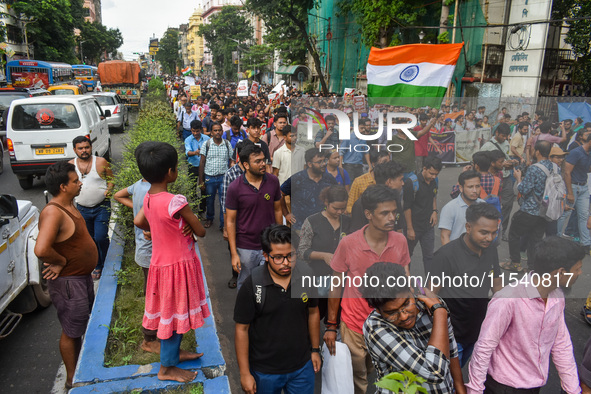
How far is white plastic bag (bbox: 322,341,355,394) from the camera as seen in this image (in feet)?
8.79

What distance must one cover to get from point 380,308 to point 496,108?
146 centimetres

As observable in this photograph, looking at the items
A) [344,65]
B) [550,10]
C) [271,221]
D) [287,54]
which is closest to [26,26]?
[287,54]

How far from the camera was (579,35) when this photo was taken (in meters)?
15.4

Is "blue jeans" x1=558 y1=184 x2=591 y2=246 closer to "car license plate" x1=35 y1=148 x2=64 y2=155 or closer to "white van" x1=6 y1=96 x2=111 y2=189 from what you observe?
"white van" x1=6 y1=96 x2=111 y2=189

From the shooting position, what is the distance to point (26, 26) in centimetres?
3909

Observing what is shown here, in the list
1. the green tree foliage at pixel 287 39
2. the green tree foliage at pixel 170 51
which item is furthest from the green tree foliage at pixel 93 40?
the green tree foliage at pixel 287 39

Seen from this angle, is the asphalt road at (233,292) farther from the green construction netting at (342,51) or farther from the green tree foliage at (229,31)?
the green tree foliage at (229,31)

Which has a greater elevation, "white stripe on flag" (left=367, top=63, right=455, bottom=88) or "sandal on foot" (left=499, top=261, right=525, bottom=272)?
"white stripe on flag" (left=367, top=63, right=455, bottom=88)

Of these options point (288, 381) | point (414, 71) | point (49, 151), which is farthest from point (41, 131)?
point (288, 381)

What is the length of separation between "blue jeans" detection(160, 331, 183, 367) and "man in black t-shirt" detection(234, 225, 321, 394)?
1.98 ft

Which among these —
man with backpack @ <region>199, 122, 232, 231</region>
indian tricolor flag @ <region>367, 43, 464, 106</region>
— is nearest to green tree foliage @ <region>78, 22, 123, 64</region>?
man with backpack @ <region>199, 122, 232, 231</region>

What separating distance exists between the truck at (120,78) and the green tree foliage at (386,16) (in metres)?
16.6

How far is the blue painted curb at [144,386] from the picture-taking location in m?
3.02

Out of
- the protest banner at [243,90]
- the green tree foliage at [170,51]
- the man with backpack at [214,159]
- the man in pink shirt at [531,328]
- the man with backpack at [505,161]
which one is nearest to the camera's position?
the man in pink shirt at [531,328]
